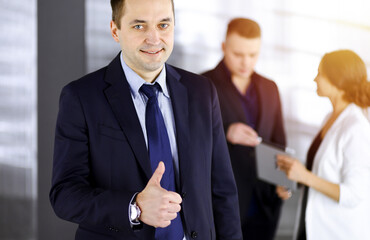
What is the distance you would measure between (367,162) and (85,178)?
1.32 m

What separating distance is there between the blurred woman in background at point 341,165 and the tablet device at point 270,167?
0.25 m

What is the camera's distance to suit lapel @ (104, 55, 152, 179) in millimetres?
1408

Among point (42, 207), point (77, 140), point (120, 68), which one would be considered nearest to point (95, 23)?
point (42, 207)

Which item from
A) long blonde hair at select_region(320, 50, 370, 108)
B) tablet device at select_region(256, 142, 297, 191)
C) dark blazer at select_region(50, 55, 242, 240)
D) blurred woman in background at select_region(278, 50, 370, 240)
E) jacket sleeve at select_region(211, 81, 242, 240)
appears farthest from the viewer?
tablet device at select_region(256, 142, 297, 191)

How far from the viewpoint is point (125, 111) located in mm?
1439

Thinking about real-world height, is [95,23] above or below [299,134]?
above

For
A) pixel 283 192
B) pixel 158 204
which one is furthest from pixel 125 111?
pixel 283 192

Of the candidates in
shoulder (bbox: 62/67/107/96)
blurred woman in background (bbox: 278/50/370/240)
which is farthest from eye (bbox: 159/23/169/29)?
blurred woman in background (bbox: 278/50/370/240)

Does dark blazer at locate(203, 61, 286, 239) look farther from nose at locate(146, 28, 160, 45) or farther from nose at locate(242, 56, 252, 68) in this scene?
nose at locate(146, 28, 160, 45)

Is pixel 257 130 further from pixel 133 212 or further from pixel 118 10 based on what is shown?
pixel 133 212

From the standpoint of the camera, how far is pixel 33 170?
2822mm

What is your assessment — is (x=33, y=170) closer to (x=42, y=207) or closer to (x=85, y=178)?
(x=42, y=207)

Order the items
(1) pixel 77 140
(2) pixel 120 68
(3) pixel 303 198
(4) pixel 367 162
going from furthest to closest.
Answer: (3) pixel 303 198, (4) pixel 367 162, (2) pixel 120 68, (1) pixel 77 140

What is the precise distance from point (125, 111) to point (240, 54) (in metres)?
1.55
